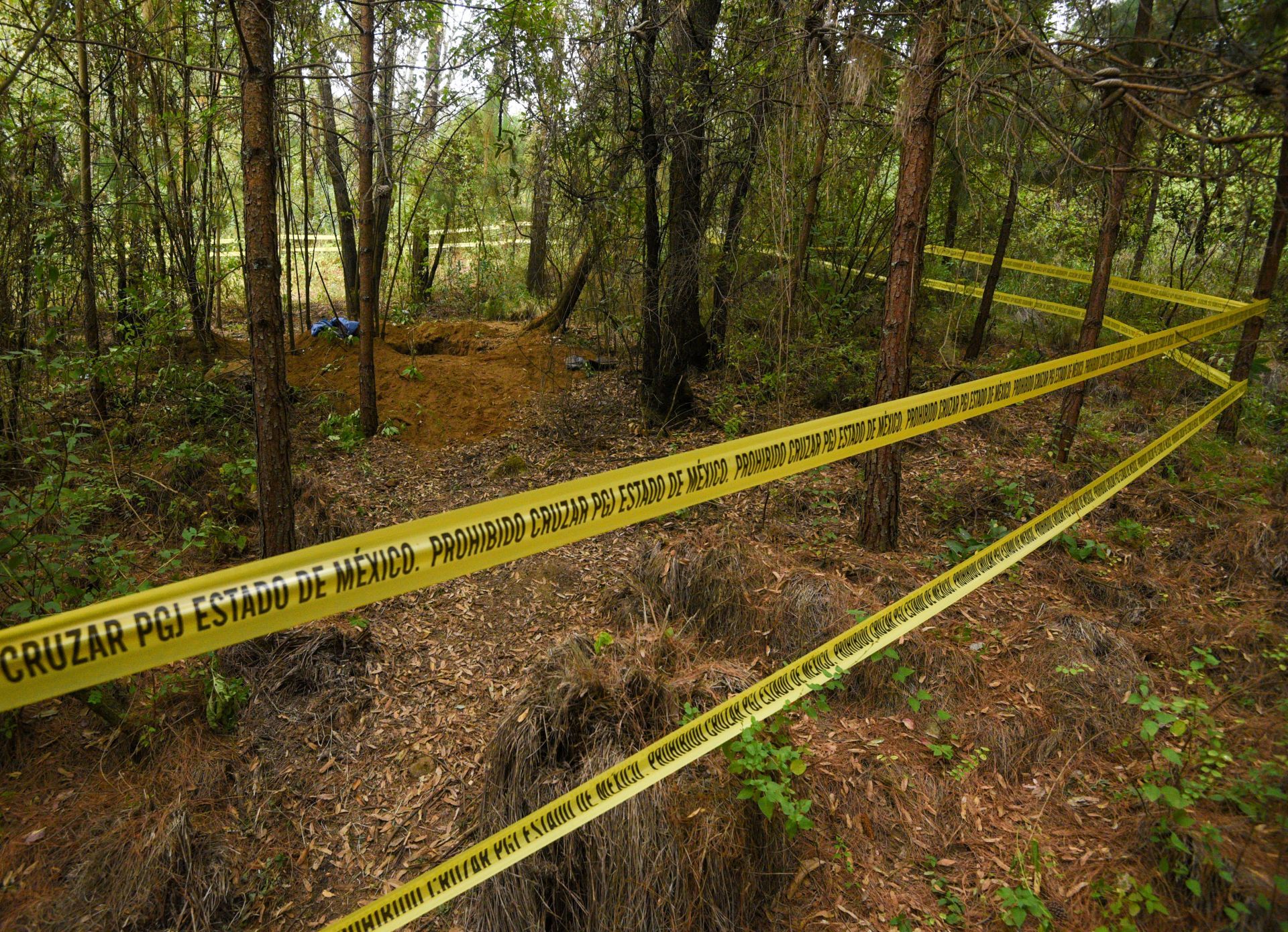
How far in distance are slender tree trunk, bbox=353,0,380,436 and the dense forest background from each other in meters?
0.15

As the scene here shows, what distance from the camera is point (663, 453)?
23.4ft

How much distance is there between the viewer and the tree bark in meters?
5.93

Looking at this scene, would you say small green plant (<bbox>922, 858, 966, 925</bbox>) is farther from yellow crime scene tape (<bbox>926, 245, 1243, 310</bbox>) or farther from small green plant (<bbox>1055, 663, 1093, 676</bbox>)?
yellow crime scene tape (<bbox>926, 245, 1243, 310</bbox>)

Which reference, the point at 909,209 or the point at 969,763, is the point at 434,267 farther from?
the point at 969,763

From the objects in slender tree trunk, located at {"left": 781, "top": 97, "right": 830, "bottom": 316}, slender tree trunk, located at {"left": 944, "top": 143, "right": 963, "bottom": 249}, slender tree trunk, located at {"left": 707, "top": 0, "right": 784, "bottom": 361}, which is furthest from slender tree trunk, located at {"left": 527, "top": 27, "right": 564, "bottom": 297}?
slender tree trunk, located at {"left": 944, "top": 143, "right": 963, "bottom": 249}

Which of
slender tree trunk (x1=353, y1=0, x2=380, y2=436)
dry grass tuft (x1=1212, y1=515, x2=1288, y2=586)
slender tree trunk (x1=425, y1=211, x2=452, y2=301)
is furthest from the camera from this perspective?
slender tree trunk (x1=425, y1=211, x2=452, y2=301)

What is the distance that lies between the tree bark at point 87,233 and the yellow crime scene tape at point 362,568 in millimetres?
5487

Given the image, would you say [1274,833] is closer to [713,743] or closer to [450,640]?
[713,743]

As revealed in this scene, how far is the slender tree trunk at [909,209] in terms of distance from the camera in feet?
14.4

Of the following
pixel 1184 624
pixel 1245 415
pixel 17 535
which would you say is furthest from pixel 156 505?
pixel 1245 415

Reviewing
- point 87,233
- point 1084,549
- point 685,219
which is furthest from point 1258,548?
point 87,233

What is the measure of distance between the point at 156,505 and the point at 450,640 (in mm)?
2895

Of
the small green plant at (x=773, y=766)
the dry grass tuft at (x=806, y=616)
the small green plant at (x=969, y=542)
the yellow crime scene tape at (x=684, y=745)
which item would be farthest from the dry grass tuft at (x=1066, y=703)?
the small green plant at (x=773, y=766)

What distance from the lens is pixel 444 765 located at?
3.78 metres
